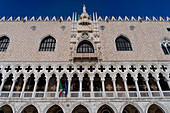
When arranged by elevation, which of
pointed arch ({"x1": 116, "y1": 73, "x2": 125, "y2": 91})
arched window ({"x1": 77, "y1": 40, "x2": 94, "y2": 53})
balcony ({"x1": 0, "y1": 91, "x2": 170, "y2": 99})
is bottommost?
balcony ({"x1": 0, "y1": 91, "x2": 170, "y2": 99})

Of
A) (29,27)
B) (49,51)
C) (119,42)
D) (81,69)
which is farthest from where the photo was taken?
(29,27)

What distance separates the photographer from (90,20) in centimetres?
1684

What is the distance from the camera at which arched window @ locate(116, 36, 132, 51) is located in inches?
583

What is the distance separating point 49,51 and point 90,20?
284 inches

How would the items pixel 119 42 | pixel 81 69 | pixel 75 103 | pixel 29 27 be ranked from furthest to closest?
pixel 29 27, pixel 119 42, pixel 81 69, pixel 75 103

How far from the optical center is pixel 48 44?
15156 millimetres

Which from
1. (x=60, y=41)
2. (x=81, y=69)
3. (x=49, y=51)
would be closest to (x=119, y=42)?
(x=81, y=69)

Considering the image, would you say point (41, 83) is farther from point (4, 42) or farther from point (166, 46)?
point (166, 46)

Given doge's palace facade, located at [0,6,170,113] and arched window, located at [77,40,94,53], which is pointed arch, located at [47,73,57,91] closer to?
doge's palace facade, located at [0,6,170,113]

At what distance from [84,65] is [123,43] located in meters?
6.17

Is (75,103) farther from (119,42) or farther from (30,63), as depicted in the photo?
(119,42)

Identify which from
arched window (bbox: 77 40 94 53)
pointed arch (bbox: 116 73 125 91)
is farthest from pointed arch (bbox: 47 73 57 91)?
pointed arch (bbox: 116 73 125 91)

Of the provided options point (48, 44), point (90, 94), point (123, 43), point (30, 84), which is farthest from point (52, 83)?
point (123, 43)

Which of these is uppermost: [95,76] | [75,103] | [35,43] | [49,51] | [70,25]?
[70,25]
